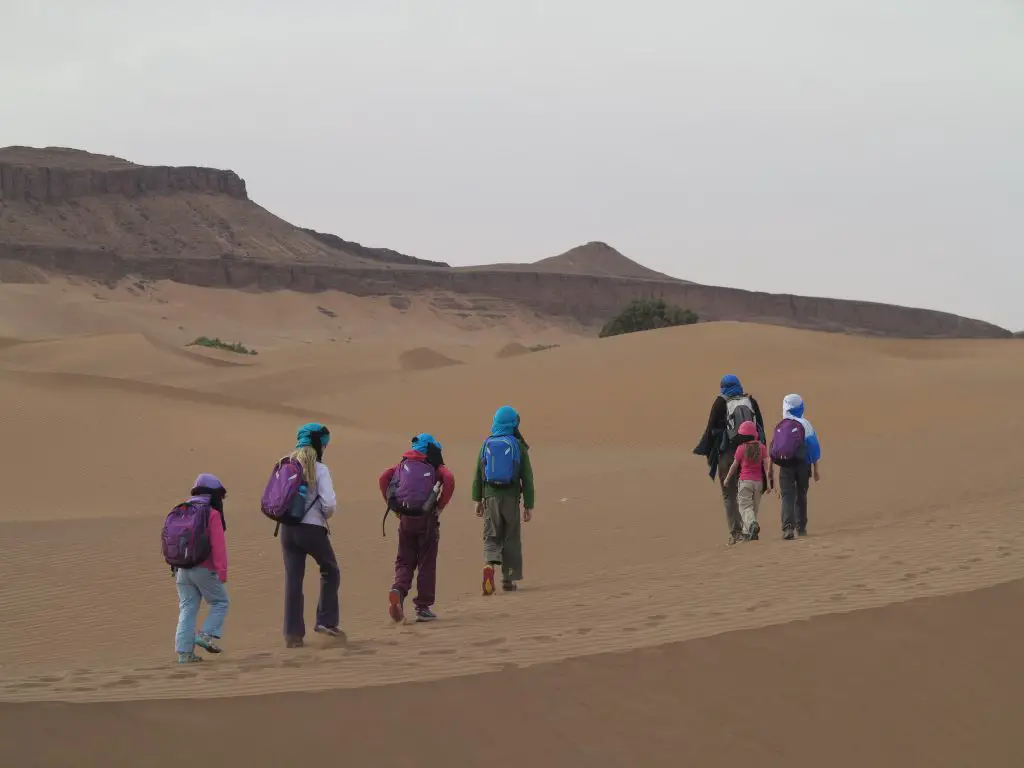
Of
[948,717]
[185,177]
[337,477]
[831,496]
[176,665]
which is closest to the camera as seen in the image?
[948,717]

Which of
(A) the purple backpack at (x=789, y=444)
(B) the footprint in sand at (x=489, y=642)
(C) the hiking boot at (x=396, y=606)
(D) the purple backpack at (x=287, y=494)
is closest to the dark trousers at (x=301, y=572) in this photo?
(D) the purple backpack at (x=287, y=494)

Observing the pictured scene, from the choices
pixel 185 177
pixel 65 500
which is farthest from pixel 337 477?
pixel 185 177

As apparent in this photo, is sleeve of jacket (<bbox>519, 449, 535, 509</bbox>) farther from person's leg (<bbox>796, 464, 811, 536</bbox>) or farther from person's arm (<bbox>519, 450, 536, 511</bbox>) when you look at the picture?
person's leg (<bbox>796, 464, 811, 536</bbox>)

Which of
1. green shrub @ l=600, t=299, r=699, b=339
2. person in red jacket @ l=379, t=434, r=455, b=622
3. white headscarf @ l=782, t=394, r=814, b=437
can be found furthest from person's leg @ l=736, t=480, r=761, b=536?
green shrub @ l=600, t=299, r=699, b=339

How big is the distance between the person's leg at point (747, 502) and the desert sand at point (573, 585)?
0.28m

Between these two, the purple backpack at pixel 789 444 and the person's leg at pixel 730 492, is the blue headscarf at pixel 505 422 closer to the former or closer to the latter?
the person's leg at pixel 730 492

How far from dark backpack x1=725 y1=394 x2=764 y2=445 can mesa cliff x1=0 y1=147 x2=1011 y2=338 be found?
8138 centimetres

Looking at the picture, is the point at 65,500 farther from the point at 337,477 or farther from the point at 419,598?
the point at 419,598

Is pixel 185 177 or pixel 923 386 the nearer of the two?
pixel 923 386

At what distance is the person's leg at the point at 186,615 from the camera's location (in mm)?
7988

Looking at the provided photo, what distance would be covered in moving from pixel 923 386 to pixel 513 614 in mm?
21500

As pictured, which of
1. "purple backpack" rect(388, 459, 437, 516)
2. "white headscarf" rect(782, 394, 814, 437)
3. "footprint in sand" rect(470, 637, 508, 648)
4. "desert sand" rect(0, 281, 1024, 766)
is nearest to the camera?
"desert sand" rect(0, 281, 1024, 766)

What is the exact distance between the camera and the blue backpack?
998 centimetres

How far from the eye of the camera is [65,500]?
17.4 meters
